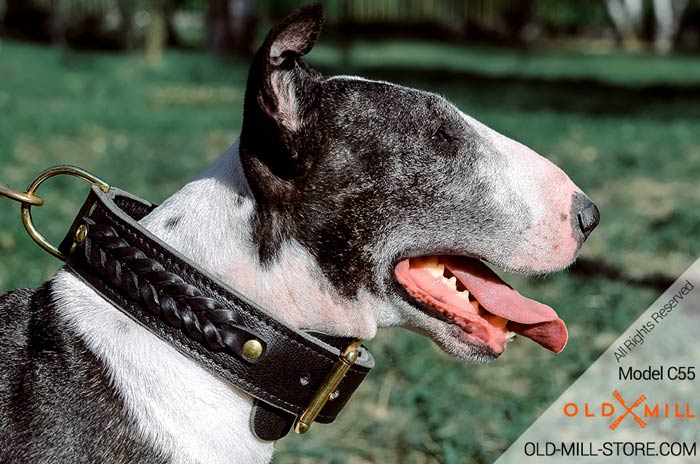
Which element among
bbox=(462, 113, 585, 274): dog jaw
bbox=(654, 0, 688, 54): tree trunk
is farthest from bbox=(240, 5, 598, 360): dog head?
bbox=(654, 0, 688, 54): tree trunk

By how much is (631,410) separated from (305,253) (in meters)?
2.26

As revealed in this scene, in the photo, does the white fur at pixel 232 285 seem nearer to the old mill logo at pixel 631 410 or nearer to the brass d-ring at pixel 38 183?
the brass d-ring at pixel 38 183

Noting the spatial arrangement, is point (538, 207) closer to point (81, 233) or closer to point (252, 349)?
point (252, 349)

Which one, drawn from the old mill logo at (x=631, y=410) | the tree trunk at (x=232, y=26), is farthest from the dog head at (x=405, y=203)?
the tree trunk at (x=232, y=26)

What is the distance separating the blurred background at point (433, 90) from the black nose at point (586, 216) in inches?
44.6

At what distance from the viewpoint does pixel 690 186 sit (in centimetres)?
838

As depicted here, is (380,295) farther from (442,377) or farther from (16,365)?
(442,377)

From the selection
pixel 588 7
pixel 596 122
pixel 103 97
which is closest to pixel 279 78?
pixel 596 122

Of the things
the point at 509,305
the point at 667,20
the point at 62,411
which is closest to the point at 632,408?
the point at 509,305

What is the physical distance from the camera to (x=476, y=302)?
250cm

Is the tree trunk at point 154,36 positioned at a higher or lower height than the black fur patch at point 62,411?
lower

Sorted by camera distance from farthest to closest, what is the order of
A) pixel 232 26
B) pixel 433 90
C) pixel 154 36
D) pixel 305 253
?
pixel 232 26 → pixel 154 36 → pixel 433 90 → pixel 305 253

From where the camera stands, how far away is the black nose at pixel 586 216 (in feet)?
8.16

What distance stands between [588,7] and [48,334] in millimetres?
43252
